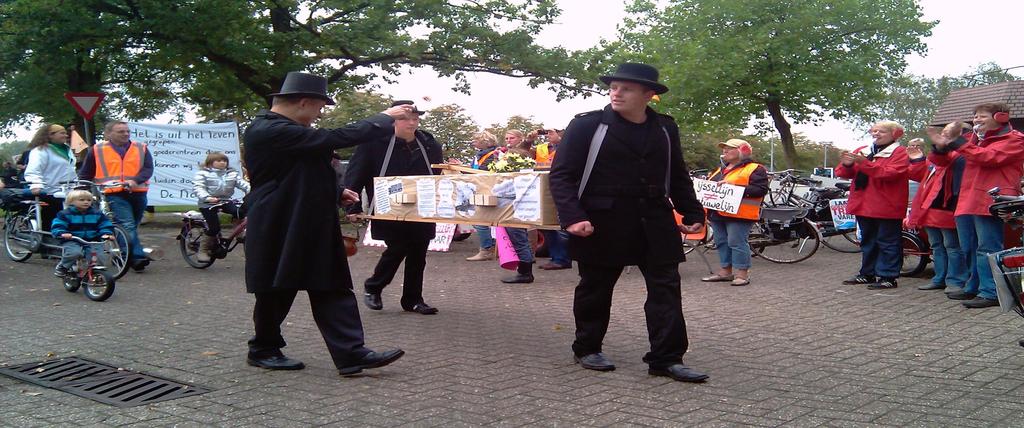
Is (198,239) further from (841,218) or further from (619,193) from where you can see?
(841,218)

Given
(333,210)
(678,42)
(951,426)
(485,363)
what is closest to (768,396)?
(951,426)

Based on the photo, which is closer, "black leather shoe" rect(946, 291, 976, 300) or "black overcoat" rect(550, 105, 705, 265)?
"black overcoat" rect(550, 105, 705, 265)

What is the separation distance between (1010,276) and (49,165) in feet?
37.0

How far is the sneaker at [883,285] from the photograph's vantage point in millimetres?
9734

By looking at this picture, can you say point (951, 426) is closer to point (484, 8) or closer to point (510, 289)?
point (510, 289)

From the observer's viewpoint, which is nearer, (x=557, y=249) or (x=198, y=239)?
(x=198, y=239)

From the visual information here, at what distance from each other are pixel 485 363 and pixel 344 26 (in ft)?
45.8

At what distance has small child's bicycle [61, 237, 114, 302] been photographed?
8844mm

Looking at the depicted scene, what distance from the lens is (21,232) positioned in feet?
41.2

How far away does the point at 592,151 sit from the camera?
18.4 ft

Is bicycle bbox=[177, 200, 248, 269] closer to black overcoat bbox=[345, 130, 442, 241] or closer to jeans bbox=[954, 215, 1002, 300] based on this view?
black overcoat bbox=[345, 130, 442, 241]

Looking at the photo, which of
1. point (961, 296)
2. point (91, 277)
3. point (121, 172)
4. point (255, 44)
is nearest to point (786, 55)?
point (255, 44)

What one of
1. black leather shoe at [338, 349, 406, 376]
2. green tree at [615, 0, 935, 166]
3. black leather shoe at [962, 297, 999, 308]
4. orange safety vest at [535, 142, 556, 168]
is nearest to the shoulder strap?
black leather shoe at [338, 349, 406, 376]

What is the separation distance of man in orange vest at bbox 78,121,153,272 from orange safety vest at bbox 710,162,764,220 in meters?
6.87
